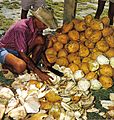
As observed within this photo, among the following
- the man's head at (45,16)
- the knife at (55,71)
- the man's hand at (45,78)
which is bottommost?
the knife at (55,71)

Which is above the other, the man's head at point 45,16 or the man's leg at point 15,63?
the man's head at point 45,16

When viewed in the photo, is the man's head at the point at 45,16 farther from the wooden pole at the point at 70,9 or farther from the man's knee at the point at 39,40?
the wooden pole at the point at 70,9

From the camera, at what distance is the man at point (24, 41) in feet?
13.5

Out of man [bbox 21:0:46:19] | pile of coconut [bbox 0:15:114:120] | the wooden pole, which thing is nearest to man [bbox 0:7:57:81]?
pile of coconut [bbox 0:15:114:120]

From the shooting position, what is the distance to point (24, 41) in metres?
4.16

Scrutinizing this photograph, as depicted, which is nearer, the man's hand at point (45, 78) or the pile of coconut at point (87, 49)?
the man's hand at point (45, 78)

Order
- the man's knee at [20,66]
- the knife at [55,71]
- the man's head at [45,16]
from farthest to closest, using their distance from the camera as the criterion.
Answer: the knife at [55,71], the man's knee at [20,66], the man's head at [45,16]

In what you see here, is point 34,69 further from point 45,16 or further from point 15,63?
point 45,16

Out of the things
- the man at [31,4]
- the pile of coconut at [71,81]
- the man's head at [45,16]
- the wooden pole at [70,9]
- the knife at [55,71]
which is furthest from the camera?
the man at [31,4]

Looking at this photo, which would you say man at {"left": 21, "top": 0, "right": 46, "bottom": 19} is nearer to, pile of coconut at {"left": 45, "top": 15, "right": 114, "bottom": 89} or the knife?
A: pile of coconut at {"left": 45, "top": 15, "right": 114, "bottom": 89}

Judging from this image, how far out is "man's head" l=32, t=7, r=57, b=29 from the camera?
4.06 meters

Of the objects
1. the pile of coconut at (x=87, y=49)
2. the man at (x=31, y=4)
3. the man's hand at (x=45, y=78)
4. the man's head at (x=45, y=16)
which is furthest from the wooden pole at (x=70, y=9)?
the man's hand at (x=45, y=78)

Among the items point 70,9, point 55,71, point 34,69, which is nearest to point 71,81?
point 55,71

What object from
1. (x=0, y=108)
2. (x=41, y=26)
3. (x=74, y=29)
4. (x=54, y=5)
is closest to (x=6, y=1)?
(x=54, y=5)
